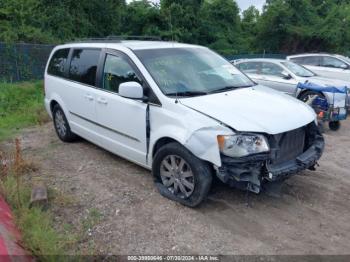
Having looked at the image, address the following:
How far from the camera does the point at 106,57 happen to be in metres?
5.51

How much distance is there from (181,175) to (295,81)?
6330 millimetres

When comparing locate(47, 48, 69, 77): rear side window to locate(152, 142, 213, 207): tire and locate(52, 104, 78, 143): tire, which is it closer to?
locate(52, 104, 78, 143): tire

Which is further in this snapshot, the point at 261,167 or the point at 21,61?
the point at 21,61

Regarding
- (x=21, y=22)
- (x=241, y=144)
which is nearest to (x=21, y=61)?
(x=21, y=22)

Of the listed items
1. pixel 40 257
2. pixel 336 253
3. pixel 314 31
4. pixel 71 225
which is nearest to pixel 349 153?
pixel 336 253

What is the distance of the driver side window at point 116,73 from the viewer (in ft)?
16.5

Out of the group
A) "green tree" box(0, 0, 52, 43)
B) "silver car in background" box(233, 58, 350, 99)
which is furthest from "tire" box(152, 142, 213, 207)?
"green tree" box(0, 0, 52, 43)

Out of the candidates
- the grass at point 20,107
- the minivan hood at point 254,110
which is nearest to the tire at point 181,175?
the minivan hood at point 254,110

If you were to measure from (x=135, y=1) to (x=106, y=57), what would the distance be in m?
21.0

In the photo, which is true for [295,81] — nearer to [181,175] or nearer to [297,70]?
[297,70]

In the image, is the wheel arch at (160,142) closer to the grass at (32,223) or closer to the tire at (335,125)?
the grass at (32,223)

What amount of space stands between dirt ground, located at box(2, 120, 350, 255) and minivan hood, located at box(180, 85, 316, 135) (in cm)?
100

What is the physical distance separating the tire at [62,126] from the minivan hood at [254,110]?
3090 millimetres

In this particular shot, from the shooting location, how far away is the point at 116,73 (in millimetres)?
5316
